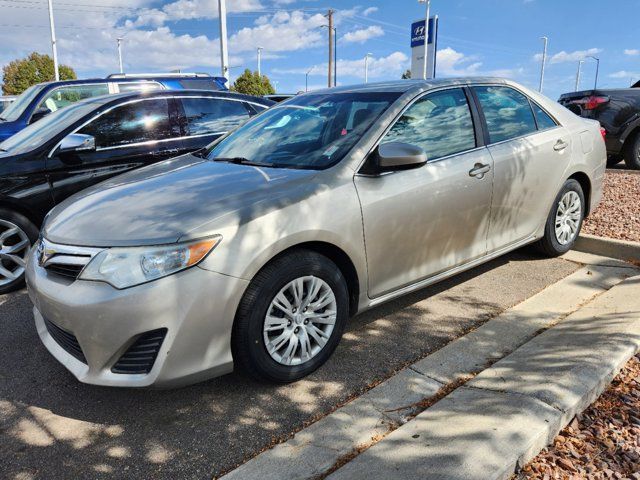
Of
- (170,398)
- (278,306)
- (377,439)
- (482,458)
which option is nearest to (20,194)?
(170,398)

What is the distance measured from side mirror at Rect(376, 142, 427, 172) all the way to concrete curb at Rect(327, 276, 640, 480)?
4.20ft

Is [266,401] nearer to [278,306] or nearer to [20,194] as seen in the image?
[278,306]

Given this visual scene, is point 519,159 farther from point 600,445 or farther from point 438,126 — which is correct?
point 600,445

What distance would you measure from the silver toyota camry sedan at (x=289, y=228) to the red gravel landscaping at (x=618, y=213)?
4.21 feet

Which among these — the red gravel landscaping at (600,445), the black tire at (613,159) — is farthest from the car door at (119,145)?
the black tire at (613,159)

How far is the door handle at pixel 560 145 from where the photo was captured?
4.43 meters

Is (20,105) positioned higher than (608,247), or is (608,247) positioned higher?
(20,105)

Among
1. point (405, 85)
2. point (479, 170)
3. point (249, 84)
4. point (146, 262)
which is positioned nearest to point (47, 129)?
point (146, 262)

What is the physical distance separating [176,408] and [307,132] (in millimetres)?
2003

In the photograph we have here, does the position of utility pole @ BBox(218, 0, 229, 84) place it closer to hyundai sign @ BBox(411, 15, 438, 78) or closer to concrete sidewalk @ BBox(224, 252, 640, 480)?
hyundai sign @ BBox(411, 15, 438, 78)

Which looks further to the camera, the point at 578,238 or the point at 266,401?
the point at 578,238

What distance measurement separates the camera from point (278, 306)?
274 centimetres

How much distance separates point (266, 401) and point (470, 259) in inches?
75.3

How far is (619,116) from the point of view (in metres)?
9.57
